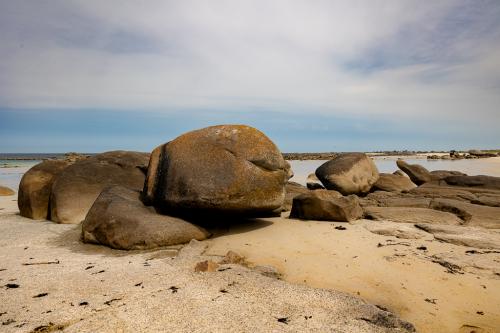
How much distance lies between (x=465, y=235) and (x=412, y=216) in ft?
4.41

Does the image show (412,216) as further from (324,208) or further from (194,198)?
(194,198)

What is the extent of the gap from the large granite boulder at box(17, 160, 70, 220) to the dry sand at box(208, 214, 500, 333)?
15.9ft

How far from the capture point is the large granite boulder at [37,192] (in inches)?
331

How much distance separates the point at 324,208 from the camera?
23.5 ft

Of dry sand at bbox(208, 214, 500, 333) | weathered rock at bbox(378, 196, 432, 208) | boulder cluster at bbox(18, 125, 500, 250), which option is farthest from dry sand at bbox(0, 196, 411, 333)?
weathered rock at bbox(378, 196, 432, 208)

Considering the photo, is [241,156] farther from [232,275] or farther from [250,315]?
[250,315]

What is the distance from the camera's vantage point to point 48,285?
4.01 meters

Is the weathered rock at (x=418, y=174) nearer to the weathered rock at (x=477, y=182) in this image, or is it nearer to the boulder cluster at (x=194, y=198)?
the weathered rock at (x=477, y=182)

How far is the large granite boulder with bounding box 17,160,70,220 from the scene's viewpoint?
8.41m

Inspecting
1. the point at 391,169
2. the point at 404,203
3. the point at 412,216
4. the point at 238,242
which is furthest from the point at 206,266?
the point at 391,169

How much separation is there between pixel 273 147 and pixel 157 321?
4110 millimetres

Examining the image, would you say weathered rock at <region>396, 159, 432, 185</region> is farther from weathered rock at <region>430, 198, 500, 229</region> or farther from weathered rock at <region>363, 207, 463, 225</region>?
weathered rock at <region>363, 207, 463, 225</region>

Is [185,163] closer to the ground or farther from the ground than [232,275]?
farther from the ground

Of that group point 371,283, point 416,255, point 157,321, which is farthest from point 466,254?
point 157,321
